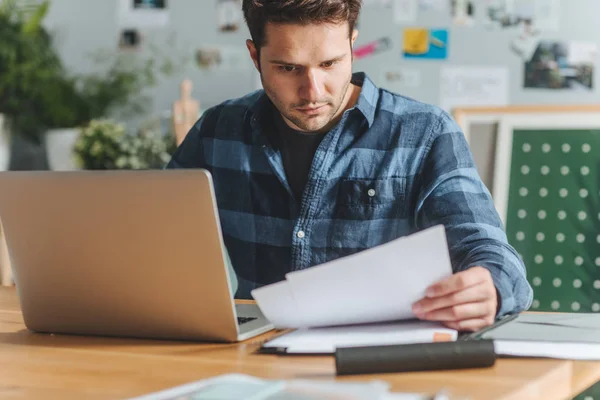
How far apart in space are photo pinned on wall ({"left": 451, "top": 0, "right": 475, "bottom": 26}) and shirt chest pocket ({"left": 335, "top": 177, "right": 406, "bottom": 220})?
101cm

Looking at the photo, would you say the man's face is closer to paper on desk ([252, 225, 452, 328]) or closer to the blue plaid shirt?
the blue plaid shirt

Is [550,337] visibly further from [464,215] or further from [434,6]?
[434,6]

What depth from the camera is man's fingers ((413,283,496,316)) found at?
3.18 ft

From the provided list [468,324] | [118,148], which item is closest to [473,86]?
[118,148]

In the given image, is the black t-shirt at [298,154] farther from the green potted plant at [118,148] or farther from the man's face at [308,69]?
the green potted plant at [118,148]

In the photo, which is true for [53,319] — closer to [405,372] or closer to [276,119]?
[405,372]

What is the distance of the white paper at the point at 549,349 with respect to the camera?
36.0 inches

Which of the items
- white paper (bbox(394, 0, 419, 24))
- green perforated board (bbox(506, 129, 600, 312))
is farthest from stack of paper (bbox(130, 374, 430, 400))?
white paper (bbox(394, 0, 419, 24))

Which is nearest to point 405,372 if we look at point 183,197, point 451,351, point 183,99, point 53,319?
point 451,351

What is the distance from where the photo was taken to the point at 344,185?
1.49 meters

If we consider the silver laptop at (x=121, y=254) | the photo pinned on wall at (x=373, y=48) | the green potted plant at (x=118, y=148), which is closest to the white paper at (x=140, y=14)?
the green potted plant at (x=118, y=148)

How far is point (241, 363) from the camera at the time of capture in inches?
36.8

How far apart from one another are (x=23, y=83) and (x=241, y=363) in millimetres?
2116

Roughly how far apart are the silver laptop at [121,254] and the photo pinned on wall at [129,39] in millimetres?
1831
